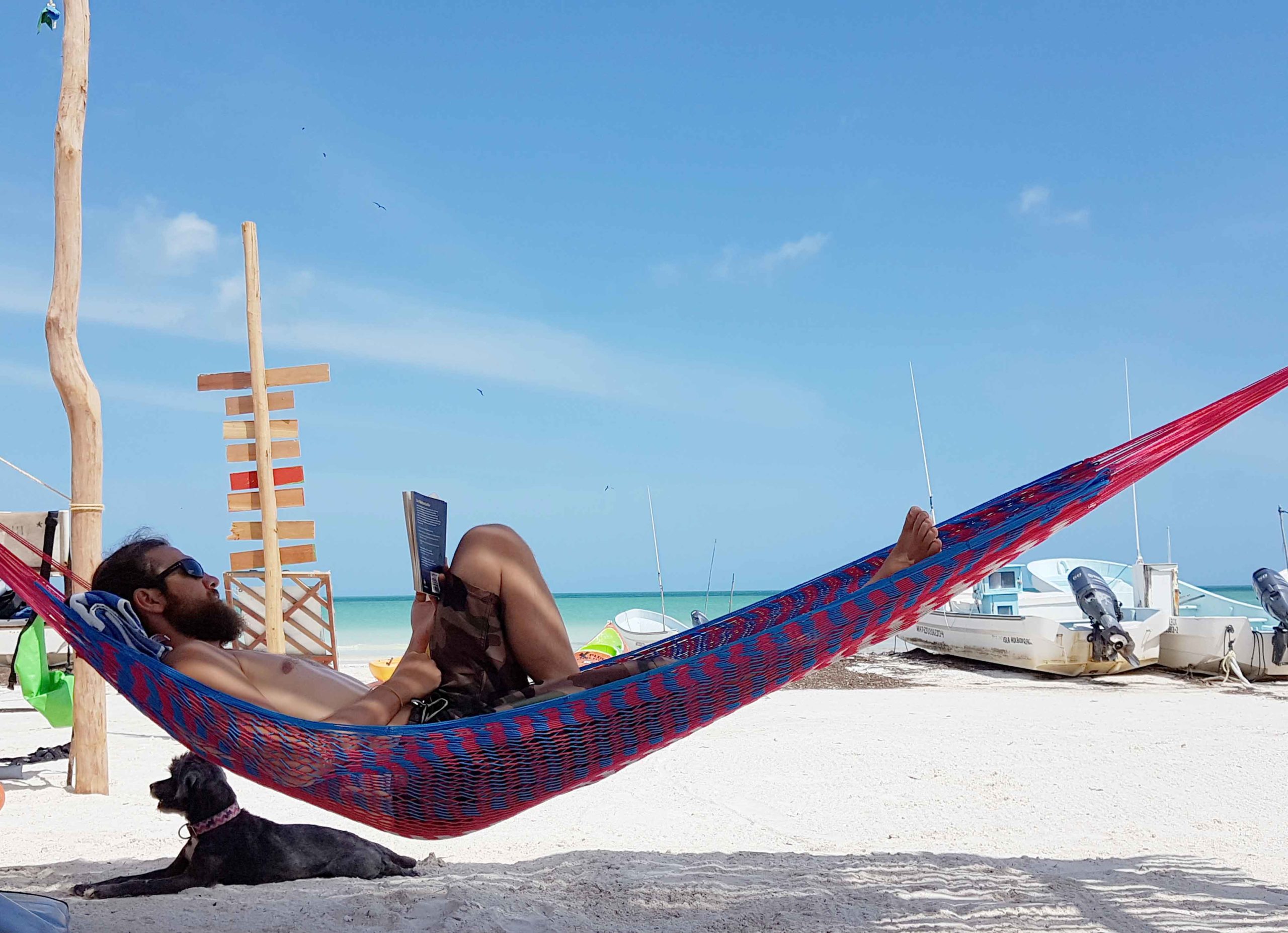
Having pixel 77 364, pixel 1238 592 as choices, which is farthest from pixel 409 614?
pixel 1238 592

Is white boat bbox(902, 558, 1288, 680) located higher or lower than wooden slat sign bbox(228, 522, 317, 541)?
lower

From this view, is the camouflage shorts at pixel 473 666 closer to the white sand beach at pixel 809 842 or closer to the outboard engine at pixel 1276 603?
the white sand beach at pixel 809 842

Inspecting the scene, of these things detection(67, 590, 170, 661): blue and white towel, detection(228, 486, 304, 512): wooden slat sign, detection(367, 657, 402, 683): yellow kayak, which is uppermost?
detection(228, 486, 304, 512): wooden slat sign

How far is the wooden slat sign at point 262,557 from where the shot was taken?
15.1 feet

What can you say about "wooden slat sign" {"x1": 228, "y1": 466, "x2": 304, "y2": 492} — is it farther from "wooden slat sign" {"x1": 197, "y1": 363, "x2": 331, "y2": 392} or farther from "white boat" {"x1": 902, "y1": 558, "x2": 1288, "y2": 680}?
"white boat" {"x1": 902, "y1": 558, "x2": 1288, "y2": 680}

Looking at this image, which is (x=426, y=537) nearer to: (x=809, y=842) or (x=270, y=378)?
(x=809, y=842)

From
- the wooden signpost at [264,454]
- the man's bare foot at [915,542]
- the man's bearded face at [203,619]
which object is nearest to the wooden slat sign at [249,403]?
the wooden signpost at [264,454]

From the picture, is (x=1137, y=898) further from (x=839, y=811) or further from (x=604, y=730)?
(x=604, y=730)

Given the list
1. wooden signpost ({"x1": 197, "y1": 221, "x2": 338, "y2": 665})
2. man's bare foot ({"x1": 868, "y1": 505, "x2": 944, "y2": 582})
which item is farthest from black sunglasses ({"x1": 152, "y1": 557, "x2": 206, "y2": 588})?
wooden signpost ({"x1": 197, "y1": 221, "x2": 338, "y2": 665})

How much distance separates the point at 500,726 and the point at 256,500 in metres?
3.30

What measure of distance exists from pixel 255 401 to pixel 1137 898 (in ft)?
12.3

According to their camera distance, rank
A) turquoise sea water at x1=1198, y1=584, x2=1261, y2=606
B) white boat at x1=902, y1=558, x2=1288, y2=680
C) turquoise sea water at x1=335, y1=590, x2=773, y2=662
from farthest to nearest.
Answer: turquoise sea water at x1=1198, y1=584, x2=1261, y2=606, turquoise sea water at x1=335, y1=590, x2=773, y2=662, white boat at x1=902, y1=558, x2=1288, y2=680

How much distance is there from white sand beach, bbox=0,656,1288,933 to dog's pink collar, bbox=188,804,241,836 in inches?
5.2

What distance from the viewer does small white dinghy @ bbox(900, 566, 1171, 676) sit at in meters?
7.70
